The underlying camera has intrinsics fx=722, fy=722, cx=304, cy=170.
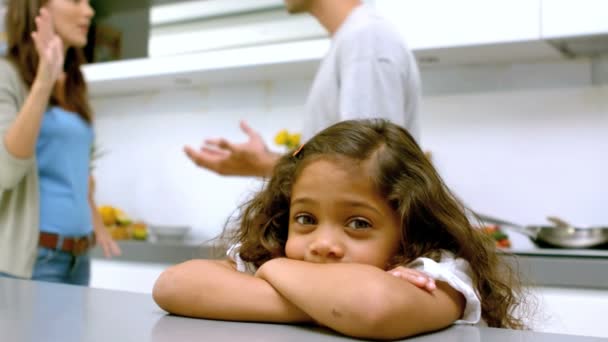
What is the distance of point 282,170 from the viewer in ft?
2.74

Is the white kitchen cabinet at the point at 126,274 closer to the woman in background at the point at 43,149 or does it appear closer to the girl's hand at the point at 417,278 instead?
the woman in background at the point at 43,149

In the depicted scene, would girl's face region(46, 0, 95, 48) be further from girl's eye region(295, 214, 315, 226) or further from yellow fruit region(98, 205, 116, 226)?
girl's eye region(295, 214, 315, 226)

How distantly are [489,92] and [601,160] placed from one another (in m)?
0.38

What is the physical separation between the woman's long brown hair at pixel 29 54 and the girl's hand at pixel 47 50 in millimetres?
36

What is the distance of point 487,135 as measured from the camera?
2154mm

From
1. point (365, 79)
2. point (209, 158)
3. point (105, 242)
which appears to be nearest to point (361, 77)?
point (365, 79)

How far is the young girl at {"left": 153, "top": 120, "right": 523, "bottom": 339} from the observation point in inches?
21.9

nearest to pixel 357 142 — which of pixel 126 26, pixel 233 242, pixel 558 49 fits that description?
pixel 233 242

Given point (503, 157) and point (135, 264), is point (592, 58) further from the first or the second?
point (135, 264)

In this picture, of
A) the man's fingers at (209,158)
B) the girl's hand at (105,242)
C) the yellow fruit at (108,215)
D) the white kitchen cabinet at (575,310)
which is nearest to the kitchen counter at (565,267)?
the white kitchen cabinet at (575,310)

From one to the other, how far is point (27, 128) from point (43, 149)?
0.16 metres

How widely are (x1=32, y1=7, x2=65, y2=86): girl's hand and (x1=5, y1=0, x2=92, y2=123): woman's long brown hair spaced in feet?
0.12

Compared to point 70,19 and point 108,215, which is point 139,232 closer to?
point 108,215

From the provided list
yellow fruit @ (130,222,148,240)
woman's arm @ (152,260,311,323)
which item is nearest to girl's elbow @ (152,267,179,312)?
woman's arm @ (152,260,311,323)
